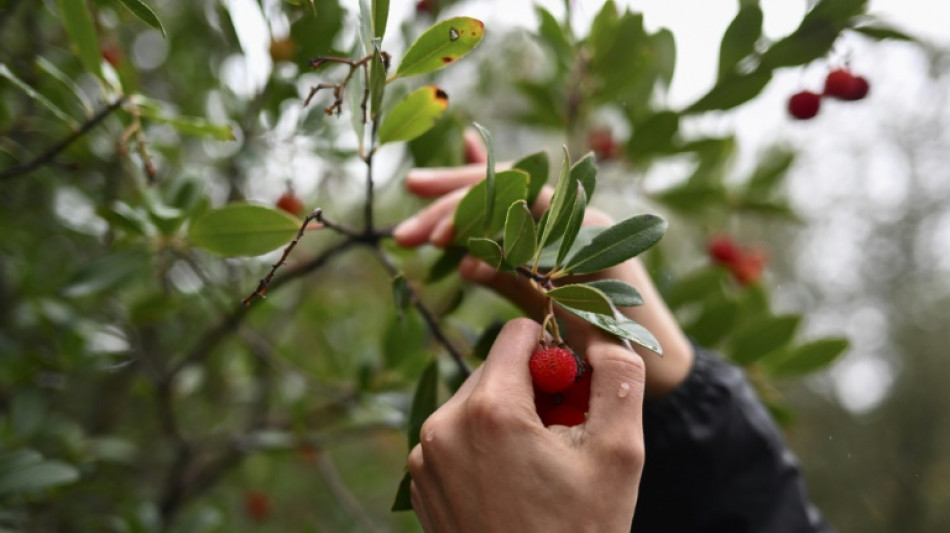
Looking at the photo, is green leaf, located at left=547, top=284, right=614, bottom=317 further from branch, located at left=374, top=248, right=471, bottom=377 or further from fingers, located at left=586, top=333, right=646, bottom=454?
branch, located at left=374, top=248, right=471, bottom=377

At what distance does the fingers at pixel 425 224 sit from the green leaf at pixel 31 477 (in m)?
0.57

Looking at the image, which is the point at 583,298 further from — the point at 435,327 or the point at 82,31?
the point at 82,31

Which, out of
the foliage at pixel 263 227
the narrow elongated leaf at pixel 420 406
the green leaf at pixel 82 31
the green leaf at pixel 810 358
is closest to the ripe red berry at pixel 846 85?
the foliage at pixel 263 227

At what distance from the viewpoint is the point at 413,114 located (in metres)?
0.77

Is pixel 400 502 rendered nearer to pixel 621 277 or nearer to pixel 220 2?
pixel 621 277

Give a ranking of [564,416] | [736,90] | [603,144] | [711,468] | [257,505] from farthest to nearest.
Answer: [257,505] → [603,144] → [711,468] → [736,90] → [564,416]

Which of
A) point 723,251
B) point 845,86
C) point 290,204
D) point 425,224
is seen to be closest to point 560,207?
point 425,224

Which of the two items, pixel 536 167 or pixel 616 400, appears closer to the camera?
pixel 616 400

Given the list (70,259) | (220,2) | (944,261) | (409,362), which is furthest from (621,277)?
(944,261)

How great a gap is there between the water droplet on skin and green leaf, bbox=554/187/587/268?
0.41 feet

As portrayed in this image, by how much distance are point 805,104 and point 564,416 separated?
0.69 meters

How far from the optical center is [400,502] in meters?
0.77

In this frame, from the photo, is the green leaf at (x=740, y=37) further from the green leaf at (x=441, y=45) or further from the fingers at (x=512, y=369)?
the fingers at (x=512, y=369)

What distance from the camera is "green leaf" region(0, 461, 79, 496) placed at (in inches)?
37.2
